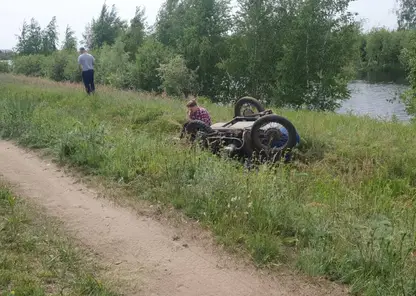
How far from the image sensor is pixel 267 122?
316 inches

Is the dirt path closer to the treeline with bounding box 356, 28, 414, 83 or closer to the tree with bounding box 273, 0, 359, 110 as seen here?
the tree with bounding box 273, 0, 359, 110

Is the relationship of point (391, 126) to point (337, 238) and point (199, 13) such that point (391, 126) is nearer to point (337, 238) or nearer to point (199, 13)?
point (337, 238)

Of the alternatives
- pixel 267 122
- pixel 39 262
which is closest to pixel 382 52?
pixel 267 122

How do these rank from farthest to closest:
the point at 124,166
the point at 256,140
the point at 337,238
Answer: the point at 256,140 < the point at 124,166 < the point at 337,238

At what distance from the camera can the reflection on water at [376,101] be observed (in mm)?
28716

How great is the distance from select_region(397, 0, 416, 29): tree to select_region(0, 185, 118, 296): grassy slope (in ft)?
258

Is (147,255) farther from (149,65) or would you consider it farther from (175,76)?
(149,65)

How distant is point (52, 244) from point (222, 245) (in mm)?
1758

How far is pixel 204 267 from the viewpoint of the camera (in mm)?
4215

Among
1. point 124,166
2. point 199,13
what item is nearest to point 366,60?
point 199,13

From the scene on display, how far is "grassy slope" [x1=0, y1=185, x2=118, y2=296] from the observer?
3601mm

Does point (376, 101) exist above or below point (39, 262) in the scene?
below

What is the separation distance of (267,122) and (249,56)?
Answer: 72.8ft

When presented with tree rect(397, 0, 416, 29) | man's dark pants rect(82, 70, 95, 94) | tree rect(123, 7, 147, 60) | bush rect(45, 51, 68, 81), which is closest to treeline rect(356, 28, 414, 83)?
tree rect(397, 0, 416, 29)
